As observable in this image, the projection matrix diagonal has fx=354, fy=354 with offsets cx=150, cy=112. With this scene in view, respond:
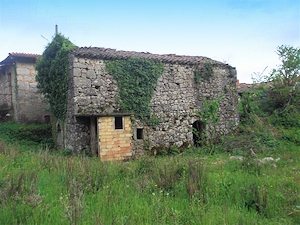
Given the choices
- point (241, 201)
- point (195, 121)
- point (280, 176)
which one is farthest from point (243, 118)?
point (241, 201)

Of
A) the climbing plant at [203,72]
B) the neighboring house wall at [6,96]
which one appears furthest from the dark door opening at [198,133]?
the neighboring house wall at [6,96]

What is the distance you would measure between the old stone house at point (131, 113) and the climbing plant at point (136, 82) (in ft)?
0.70

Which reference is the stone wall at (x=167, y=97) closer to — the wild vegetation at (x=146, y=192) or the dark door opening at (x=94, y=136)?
the dark door opening at (x=94, y=136)

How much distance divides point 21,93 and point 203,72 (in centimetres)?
989

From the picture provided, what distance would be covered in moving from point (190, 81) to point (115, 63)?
416cm

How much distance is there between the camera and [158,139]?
16516mm

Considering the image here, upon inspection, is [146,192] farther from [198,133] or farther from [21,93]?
[21,93]

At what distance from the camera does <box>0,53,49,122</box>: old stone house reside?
19.3 m

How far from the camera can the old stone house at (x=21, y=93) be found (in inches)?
759

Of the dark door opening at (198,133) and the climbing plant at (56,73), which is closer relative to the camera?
the climbing plant at (56,73)

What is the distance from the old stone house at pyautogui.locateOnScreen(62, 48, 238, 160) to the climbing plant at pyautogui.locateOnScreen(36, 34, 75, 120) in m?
0.62

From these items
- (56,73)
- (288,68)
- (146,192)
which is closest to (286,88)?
(288,68)

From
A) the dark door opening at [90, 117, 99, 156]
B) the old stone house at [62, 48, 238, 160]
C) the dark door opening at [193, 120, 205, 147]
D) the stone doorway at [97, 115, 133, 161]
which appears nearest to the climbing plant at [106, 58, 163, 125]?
the old stone house at [62, 48, 238, 160]

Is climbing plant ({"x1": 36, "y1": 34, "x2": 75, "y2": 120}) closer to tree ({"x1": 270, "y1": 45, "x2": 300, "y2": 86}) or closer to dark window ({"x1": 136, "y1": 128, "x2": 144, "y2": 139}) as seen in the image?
dark window ({"x1": 136, "y1": 128, "x2": 144, "y2": 139})
